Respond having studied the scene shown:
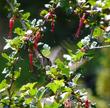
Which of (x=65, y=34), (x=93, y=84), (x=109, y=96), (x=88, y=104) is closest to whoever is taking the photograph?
(x=88, y=104)

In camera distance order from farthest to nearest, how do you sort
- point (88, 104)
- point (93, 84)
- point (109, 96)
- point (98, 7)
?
point (93, 84) → point (109, 96) → point (98, 7) → point (88, 104)

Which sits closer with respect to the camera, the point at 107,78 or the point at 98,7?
the point at 98,7

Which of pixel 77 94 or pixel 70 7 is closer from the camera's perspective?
pixel 77 94

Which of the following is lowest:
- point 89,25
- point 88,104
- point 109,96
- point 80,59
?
point 88,104

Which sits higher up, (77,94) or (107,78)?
(107,78)

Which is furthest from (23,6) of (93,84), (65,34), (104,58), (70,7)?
(70,7)

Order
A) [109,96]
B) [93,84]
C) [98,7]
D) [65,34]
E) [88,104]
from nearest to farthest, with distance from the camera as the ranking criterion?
[88,104] → [98,7] → [65,34] → [109,96] → [93,84]

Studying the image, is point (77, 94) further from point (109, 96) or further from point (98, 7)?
point (109, 96)

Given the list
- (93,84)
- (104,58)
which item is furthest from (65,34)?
(93,84)

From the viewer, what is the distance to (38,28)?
1764 mm

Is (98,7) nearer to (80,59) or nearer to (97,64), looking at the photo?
(80,59)

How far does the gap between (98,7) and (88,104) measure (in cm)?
35

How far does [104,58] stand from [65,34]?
0.83 m

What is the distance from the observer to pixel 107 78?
4855 mm
